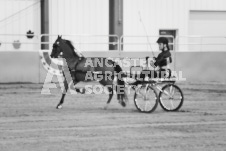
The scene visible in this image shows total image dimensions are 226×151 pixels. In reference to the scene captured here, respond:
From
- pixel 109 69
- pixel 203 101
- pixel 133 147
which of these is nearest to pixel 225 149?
pixel 133 147

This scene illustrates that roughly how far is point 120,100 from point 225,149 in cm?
576

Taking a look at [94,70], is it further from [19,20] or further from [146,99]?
[19,20]

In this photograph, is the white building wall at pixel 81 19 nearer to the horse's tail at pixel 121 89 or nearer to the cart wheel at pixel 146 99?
the horse's tail at pixel 121 89

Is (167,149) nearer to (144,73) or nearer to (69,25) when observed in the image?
(144,73)

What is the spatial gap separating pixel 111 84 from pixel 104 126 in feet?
11.4

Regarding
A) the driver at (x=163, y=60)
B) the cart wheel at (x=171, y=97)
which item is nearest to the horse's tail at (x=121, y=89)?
the cart wheel at (x=171, y=97)

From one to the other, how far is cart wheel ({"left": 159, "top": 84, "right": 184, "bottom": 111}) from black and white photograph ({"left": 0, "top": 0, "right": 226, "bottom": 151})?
1.2 inches

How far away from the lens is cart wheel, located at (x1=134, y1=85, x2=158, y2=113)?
47.4ft

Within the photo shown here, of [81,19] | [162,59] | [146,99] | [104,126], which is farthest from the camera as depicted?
[81,19]

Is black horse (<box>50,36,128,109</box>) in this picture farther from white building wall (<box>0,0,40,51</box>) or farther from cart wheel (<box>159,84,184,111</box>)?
white building wall (<box>0,0,40,51</box>)

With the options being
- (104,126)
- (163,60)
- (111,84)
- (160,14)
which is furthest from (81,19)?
(104,126)

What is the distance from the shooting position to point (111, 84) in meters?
15.6

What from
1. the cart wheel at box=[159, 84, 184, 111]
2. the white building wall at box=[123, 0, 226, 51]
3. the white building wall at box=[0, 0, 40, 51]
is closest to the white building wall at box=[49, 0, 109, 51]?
the white building wall at box=[0, 0, 40, 51]

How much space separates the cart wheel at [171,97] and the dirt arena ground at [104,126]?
0.24 metres
